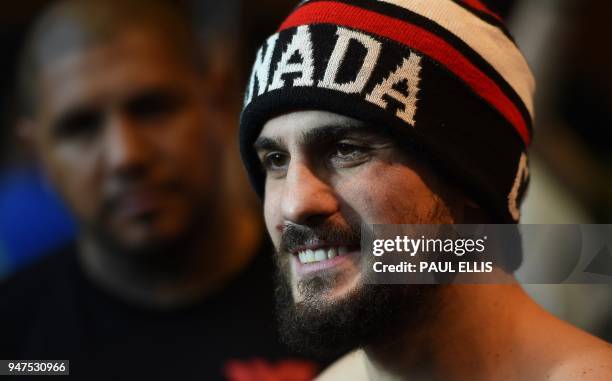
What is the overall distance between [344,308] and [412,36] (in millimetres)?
620

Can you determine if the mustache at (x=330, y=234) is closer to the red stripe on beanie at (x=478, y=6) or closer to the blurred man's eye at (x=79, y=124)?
the red stripe on beanie at (x=478, y=6)

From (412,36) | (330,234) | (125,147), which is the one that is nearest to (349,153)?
(330,234)

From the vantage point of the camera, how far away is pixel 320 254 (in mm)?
2055

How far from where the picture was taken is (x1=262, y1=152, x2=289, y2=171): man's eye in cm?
215

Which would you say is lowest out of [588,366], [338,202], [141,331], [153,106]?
[141,331]

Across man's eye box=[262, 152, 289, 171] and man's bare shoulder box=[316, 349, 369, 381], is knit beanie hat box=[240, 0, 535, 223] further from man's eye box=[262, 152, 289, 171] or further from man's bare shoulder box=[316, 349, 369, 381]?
man's bare shoulder box=[316, 349, 369, 381]

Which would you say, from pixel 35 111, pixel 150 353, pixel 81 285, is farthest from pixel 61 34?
pixel 150 353

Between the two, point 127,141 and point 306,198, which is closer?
point 306,198

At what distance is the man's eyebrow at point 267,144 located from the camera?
83.4 inches

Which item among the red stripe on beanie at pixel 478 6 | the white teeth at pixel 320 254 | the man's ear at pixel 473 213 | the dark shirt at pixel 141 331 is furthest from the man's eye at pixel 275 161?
the dark shirt at pixel 141 331

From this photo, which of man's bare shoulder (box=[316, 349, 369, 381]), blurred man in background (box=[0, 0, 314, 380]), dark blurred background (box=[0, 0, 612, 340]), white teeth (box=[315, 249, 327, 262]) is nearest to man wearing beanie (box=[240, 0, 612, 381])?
white teeth (box=[315, 249, 327, 262])

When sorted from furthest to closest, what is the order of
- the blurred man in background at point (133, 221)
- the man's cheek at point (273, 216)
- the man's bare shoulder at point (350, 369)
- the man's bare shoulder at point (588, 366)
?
the blurred man in background at point (133, 221) < the man's bare shoulder at point (350, 369) < the man's cheek at point (273, 216) < the man's bare shoulder at point (588, 366)

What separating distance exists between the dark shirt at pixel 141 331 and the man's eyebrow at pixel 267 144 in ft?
4.21

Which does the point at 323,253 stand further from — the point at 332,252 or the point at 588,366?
the point at 588,366
